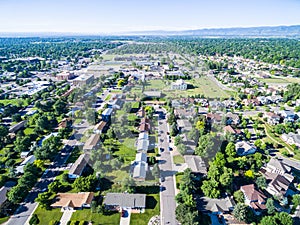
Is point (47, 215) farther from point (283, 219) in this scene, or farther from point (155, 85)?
point (155, 85)

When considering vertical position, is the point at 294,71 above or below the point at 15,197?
above

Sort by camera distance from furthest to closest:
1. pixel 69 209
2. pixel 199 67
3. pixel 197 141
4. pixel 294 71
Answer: pixel 199 67 → pixel 294 71 → pixel 197 141 → pixel 69 209

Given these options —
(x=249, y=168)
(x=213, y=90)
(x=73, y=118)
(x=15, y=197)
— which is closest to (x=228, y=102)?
(x=213, y=90)

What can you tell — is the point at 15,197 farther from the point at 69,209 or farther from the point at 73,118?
the point at 73,118

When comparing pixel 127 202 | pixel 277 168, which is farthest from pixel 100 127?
pixel 277 168

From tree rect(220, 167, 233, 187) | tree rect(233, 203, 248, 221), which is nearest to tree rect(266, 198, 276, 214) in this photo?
tree rect(233, 203, 248, 221)

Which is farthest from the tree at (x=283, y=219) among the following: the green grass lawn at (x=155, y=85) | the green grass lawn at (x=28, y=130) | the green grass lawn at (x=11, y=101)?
the green grass lawn at (x=11, y=101)

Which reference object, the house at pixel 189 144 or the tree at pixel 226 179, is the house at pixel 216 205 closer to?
the tree at pixel 226 179
